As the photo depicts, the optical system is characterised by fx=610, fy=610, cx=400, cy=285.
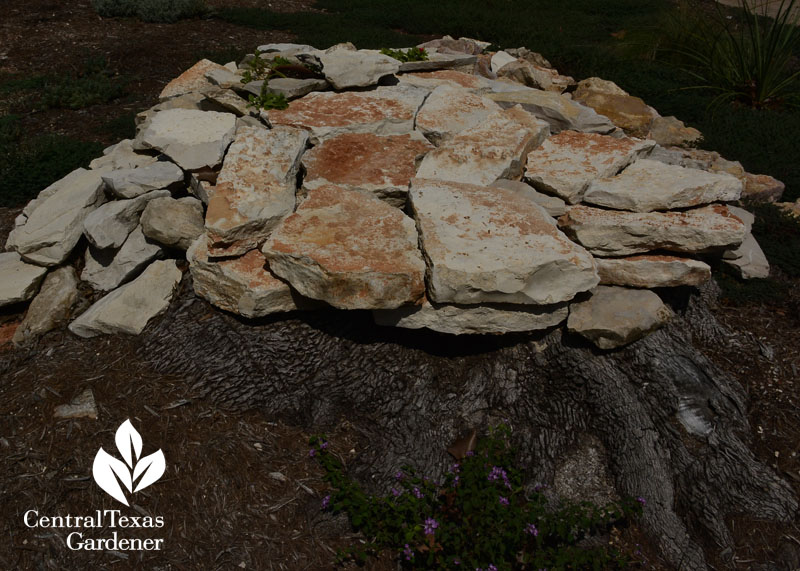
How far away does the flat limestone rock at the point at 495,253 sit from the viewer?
10.6 feet

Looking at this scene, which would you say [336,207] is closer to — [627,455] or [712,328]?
[627,455]

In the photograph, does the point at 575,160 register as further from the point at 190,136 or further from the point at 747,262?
the point at 190,136

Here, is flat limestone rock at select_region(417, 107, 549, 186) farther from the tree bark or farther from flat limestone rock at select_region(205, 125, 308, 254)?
the tree bark

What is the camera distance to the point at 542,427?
3635mm

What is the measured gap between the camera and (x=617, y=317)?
137 inches

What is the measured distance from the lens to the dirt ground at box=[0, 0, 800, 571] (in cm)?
317

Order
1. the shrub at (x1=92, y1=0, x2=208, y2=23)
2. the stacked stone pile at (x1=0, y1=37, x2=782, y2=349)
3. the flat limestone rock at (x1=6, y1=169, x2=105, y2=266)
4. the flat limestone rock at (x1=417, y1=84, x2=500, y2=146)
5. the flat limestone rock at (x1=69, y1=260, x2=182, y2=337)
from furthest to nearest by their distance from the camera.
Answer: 1. the shrub at (x1=92, y1=0, x2=208, y2=23)
2. the flat limestone rock at (x1=417, y1=84, x2=500, y2=146)
3. the flat limestone rock at (x1=6, y1=169, x2=105, y2=266)
4. the flat limestone rock at (x1=69, y1=260, x2=182, y2=337)
5. the stacked stone pile at (x1=0, y1=37, x2=782, y2=349)

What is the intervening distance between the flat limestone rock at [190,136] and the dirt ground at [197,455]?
1.35 m

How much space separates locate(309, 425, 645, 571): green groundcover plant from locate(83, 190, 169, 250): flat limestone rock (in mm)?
2043

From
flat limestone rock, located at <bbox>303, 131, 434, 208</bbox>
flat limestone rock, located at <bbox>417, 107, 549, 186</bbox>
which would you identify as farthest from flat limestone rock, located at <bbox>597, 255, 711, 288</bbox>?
flat limestone rock, located at <bbox>303, 131, 434, 208</bbox>

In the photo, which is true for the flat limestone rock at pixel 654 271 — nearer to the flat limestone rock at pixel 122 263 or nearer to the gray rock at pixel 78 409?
the flat limestone rock at pixel 122 263

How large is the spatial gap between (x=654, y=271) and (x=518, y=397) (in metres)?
1.10

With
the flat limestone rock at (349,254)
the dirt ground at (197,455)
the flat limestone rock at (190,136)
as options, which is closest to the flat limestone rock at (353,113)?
the flat limestone rock at (190,136)

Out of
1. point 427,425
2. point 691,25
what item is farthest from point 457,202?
point 691,25
